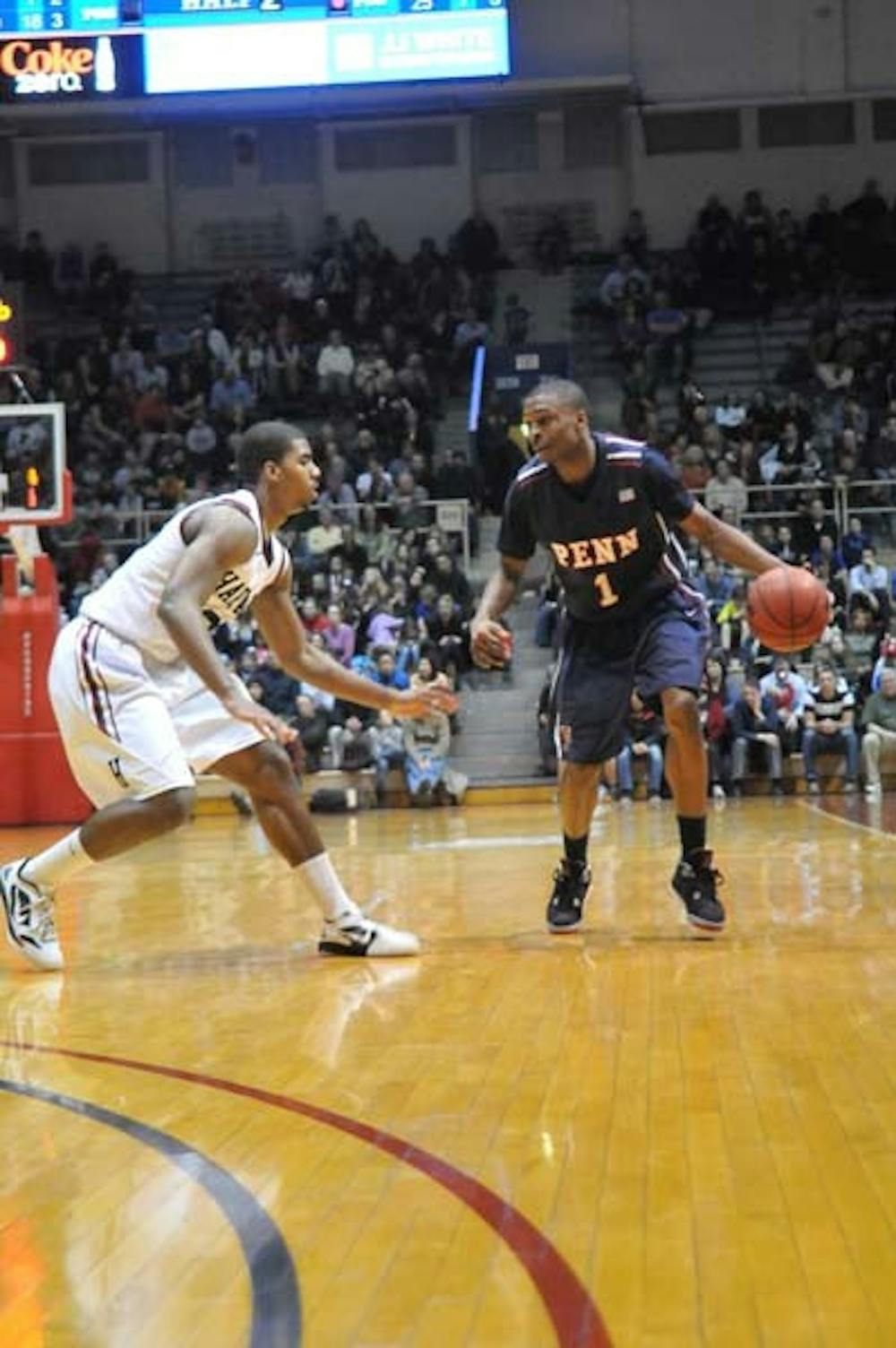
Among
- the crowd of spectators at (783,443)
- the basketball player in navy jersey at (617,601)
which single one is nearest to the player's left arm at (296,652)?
the basketball player in navy jersey at (617,601)

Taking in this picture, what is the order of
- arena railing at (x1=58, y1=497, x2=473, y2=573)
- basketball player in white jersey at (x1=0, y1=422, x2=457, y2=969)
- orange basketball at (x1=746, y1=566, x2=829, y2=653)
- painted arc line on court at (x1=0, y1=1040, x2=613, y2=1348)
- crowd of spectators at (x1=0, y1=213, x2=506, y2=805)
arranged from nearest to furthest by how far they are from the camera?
painted arc line on court at (x1=0, y1=1040, x2=613, y2=1348) → basketball player in white jersey at (x1=0, y1=422, x2=457, y2=969) → orange basketball at (x1=746, y1=566, x2=829, y2=653) → crowd of spectators at (x1=0, y1=213, x2=506, y2=805) → arena railing at (x1=58, y1=497, x2=473, y2=573)

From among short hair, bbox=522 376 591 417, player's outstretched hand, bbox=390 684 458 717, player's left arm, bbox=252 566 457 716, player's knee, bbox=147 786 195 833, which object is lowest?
player's knee, bbox=147 786 195 833

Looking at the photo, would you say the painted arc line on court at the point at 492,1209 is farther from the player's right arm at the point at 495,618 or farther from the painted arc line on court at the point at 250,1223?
the player's right arm at the point at 495,618

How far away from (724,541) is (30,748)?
960cm

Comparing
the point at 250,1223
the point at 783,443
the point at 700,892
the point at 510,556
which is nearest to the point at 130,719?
the point at 510,556

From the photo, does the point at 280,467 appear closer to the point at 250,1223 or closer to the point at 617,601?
the point at 617,601

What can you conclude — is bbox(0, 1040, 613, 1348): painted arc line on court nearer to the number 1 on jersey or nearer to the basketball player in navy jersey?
the basketball player in navy jersey

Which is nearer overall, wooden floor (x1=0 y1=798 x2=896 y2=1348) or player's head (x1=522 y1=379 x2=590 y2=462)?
wooden floor (x1=0 y1=798 x2=896 y2=1348)

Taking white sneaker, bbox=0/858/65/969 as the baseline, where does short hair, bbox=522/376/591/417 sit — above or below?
above

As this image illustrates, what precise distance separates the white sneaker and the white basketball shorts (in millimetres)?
343

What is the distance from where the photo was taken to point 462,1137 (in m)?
3.19

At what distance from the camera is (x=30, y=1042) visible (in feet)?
14.0

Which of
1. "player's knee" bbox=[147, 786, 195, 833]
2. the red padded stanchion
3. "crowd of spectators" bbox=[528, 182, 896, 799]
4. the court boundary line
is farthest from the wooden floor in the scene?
"crowd of spectators" bbox=[528, 182, 896, 799]

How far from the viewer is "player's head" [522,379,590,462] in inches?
226
